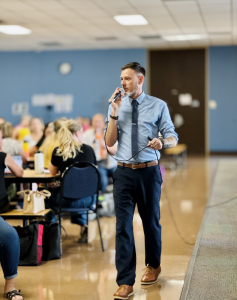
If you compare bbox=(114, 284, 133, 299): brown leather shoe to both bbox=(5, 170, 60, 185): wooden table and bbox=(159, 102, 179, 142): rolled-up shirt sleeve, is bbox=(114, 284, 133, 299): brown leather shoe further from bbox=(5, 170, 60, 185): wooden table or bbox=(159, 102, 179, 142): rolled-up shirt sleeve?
bbox=(5, 170, 60, 185): wooden table

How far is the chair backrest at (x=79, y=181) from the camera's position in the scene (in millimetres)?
4246

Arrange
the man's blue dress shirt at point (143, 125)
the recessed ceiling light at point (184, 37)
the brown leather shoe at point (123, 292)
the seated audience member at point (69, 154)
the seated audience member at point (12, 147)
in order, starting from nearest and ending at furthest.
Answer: the brown leather shoe at point (123, 292) → the man's blue dress shirt at point (143, 125) → the seated audience member at point (69, 154) → the seated audience member at point (12, 147) → the recessed ceiling light at point (184, 37)

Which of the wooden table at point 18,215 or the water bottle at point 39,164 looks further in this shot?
the water bottle at point 39,164

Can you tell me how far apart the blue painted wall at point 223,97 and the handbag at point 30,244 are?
1078 centimetres

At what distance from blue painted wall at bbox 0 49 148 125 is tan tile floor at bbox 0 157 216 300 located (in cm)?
840

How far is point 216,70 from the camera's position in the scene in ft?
45.3

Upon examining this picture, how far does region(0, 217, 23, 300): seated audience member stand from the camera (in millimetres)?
3111

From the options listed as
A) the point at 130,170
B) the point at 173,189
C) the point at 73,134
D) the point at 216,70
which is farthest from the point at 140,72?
the point at 216,70

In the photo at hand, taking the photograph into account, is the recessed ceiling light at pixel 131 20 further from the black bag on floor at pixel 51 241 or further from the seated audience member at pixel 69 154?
the black bag on floor at pixel 51 241

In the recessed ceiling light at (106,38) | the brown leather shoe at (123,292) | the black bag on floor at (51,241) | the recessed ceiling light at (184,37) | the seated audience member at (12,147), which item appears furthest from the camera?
the recessed ceiling light at (106,38)

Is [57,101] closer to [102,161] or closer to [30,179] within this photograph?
[102,161]

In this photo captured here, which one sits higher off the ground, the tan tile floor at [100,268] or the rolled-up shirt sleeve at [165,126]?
the rolled-up shirt sleeve at [165,126]

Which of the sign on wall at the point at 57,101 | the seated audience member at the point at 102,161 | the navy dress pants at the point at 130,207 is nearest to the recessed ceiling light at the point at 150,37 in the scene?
the sign on wall at the point at 57,101

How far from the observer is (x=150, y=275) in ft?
11.3
